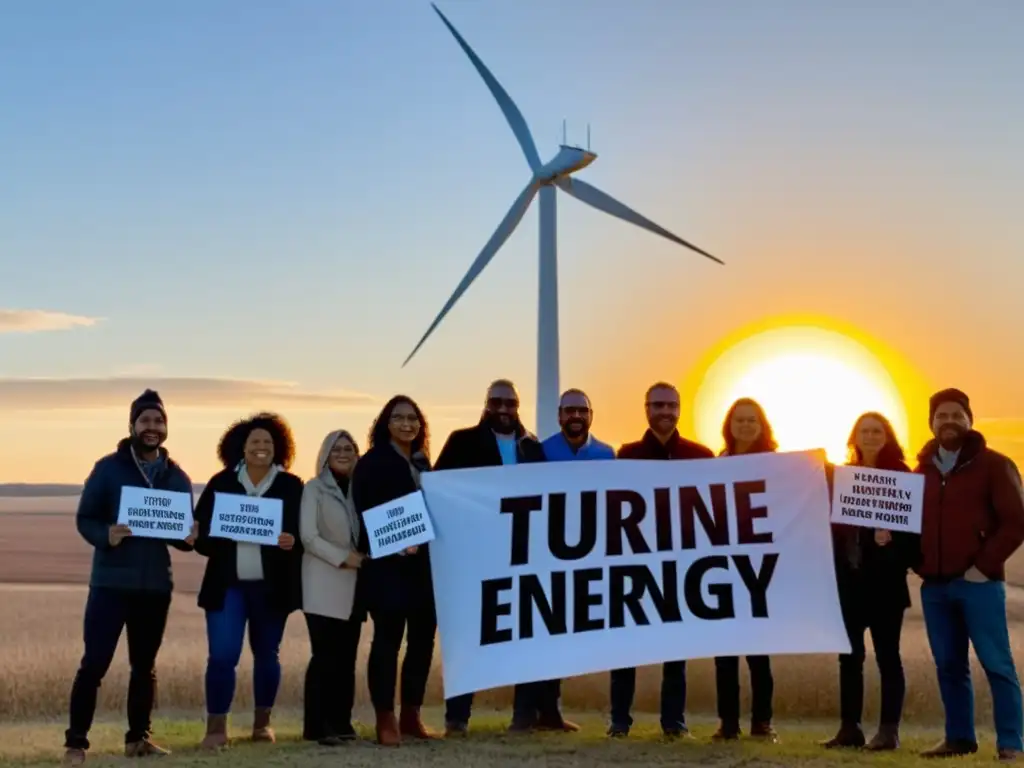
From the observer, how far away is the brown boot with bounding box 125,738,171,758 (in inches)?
498

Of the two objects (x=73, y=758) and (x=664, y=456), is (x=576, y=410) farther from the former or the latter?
(x=73, y=758)

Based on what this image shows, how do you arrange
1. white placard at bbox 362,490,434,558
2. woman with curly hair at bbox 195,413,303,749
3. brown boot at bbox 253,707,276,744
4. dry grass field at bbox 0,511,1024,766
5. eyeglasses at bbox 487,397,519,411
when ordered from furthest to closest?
1. eyeglasses at bbox 487,397,519,411
2. brown boot at bbox 253,707,276,744
3. woman with curly hair at bbox 195,413,303,749
4. white placard at bbox 362,490,434,558
5. dry grass field at bbox 0,511,1024,766

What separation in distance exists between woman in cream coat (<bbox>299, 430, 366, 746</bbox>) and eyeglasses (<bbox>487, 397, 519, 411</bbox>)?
1540 mm

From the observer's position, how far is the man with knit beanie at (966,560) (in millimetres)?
12445

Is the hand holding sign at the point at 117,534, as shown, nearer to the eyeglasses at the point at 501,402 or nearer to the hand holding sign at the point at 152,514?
the hand holding sign at the point at 152,514

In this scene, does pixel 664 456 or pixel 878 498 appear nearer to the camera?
pixel 878 498

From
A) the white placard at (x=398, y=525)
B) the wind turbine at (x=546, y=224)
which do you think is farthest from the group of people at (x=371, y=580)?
the wind turbine at (x=546, y=224)

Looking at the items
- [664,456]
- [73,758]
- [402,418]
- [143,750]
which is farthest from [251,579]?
[664,456]

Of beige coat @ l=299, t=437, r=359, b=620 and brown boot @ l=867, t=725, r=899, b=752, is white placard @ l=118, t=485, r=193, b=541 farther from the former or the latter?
brown boot @ l=867, t=725, r=899, b=752

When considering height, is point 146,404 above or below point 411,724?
above

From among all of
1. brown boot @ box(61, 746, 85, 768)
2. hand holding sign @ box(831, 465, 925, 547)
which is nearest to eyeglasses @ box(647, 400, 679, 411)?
hand holding sign @ box(831, 465, 925, 547)

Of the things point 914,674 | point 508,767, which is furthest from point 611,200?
point 508,767

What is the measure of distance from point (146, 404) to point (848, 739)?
7.93m

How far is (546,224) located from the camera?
29312 mm
